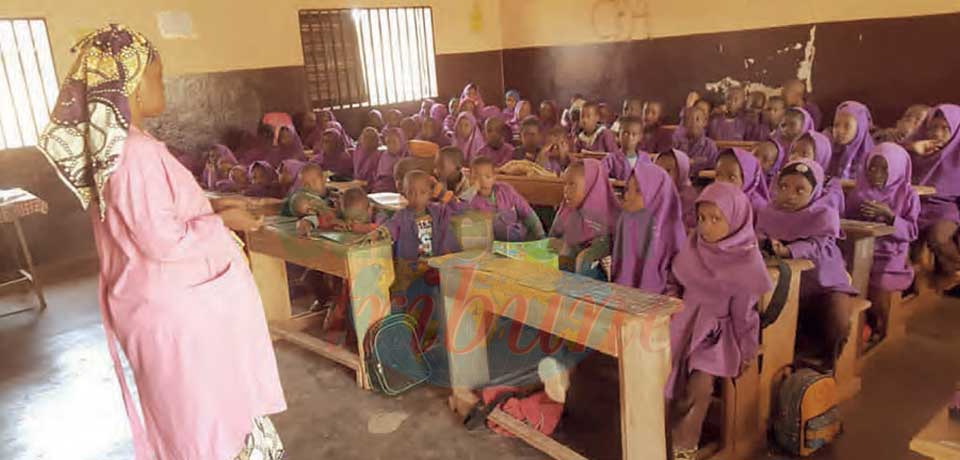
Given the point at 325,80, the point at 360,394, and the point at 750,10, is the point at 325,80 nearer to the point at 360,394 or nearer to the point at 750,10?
the point at 750,10

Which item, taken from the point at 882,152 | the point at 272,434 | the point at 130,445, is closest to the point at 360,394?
the point at 130,445

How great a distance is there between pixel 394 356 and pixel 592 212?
4.38 ft

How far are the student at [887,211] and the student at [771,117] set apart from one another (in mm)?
2822

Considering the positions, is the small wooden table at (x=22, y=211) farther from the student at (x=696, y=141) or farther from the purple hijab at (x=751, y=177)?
the student at (x=696, y=141)

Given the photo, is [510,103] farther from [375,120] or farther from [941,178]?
[941,178]

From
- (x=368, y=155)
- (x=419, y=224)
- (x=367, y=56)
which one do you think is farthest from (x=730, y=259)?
(x=367, y=56)

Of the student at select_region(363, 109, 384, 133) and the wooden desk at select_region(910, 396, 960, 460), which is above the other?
the student at select_region(363, 109, 384, 133)

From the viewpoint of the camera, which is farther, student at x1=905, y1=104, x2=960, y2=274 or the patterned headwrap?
student at x1=905, y1=104, x2=960, y2=274

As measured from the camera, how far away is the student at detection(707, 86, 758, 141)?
7.58 metres

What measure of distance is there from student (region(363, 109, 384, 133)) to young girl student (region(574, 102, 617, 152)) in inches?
111

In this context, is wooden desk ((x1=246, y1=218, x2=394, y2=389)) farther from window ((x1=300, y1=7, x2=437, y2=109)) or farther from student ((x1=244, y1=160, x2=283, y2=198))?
window ((x1=300, y1=7, x2=437, y2=109))

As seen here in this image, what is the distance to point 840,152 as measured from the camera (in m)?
5.65

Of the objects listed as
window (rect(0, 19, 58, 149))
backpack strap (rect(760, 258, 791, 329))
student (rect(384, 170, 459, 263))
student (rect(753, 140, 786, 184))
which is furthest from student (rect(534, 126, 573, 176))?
window (rect(0, 19, 58, 149))

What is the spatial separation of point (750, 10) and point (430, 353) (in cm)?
614
